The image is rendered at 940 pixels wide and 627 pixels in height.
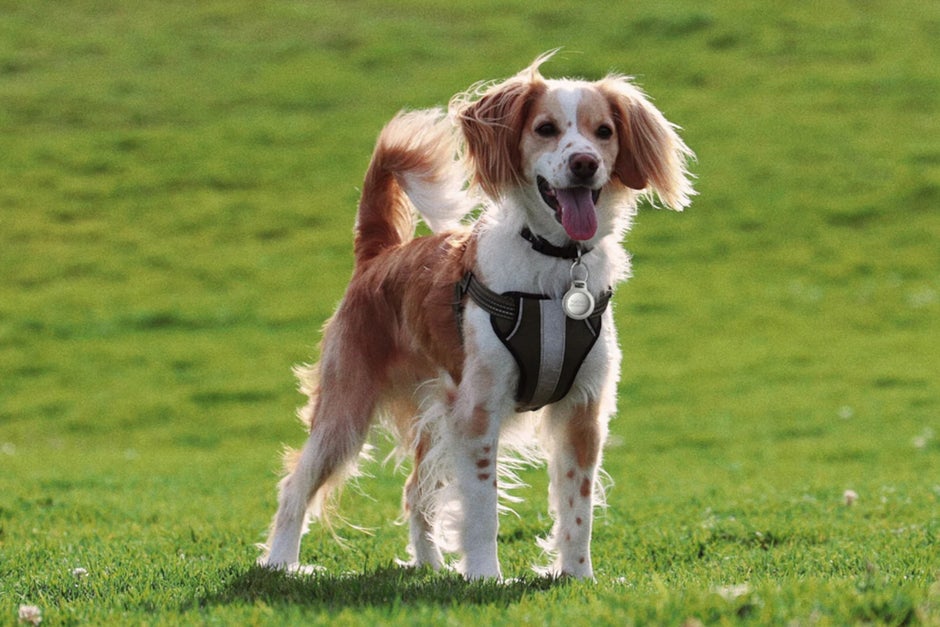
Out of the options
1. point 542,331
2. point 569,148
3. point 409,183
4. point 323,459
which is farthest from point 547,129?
point 323,459

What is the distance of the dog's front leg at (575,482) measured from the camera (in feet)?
20.7

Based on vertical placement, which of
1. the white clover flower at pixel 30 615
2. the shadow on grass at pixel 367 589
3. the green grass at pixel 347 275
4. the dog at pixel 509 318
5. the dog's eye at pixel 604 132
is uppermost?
the dog's eye at pixel 604 132

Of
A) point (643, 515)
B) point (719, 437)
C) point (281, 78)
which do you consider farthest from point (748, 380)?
point (281, 78)

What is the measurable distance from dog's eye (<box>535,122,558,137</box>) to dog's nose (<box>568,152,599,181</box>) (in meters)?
0.26

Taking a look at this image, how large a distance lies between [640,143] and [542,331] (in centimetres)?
106

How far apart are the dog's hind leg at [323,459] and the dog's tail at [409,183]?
90 centimetres

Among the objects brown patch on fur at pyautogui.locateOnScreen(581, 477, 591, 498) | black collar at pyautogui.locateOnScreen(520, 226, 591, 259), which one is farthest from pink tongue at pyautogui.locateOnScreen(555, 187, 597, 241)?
brown patch on fur at pyautogui.locateOnScreen(581, 477, 591, 498)

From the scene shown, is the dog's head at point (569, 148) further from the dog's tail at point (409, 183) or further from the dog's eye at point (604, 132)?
the dog's tail at point (409, 183)

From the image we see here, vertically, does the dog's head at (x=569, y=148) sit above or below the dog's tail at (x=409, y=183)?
above

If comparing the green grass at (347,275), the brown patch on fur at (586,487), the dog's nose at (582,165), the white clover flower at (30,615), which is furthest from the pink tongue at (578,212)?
the white clover flower at (30,615)

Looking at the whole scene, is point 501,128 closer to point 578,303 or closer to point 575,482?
point 578,303

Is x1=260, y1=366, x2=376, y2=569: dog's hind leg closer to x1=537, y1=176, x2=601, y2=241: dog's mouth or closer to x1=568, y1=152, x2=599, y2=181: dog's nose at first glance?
x1=537, y1=176, x2=601, y2=241: dog's mouth

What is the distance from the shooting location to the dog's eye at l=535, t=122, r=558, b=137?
586 cm

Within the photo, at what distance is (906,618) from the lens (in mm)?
4348
